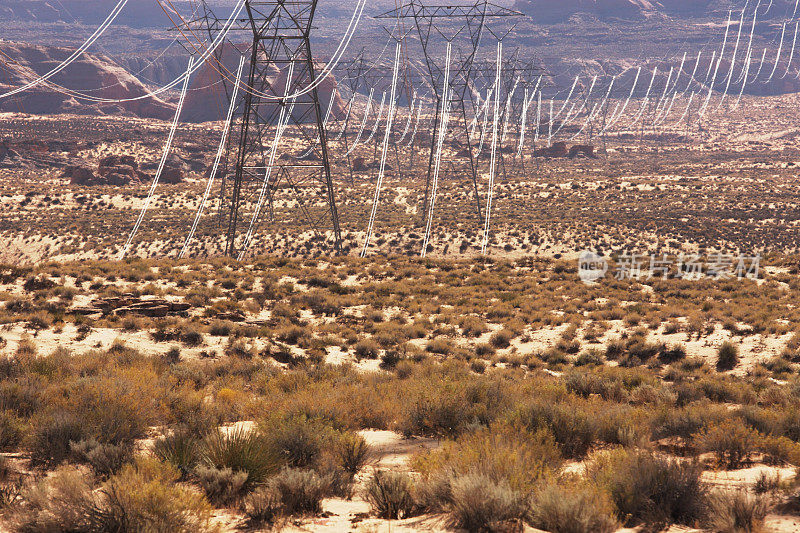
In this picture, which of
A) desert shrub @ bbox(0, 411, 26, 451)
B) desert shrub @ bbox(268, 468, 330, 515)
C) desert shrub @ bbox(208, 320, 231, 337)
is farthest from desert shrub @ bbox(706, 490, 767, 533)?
desert shrub @ bbox(208, 320, 231, 337)

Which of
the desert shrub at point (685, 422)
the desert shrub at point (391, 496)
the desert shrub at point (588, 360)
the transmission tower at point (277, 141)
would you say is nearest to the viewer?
the desert shrub at point (391, 496)

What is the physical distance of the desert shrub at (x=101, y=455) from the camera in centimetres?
641

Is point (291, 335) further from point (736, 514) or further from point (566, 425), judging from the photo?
point (736, 514)

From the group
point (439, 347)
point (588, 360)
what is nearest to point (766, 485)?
point (588, 360)

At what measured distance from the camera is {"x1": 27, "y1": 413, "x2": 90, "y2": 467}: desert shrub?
672cm

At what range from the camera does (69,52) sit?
137250 millimetres

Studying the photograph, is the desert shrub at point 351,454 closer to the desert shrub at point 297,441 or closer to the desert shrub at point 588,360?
the desert shrub at point 297,441

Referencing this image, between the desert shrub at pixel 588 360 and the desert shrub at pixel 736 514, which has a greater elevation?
the desert shrub at pixel 736 514

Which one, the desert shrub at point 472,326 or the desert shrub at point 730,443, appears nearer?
the desert shrub at point 730,443

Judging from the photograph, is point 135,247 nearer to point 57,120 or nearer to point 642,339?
point 642,339

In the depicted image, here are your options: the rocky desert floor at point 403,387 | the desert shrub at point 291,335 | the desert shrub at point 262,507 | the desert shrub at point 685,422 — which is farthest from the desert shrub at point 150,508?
the desert shrub at point 291,335

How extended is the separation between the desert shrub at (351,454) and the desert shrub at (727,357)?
40.3 ft

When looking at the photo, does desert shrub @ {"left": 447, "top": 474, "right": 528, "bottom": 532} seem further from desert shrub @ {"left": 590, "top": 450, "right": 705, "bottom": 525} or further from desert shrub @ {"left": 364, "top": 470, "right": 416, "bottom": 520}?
desert shrub @ {"left": 590, "top": 450, "right": 705, "bottom": 525}

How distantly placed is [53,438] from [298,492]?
3537mm
